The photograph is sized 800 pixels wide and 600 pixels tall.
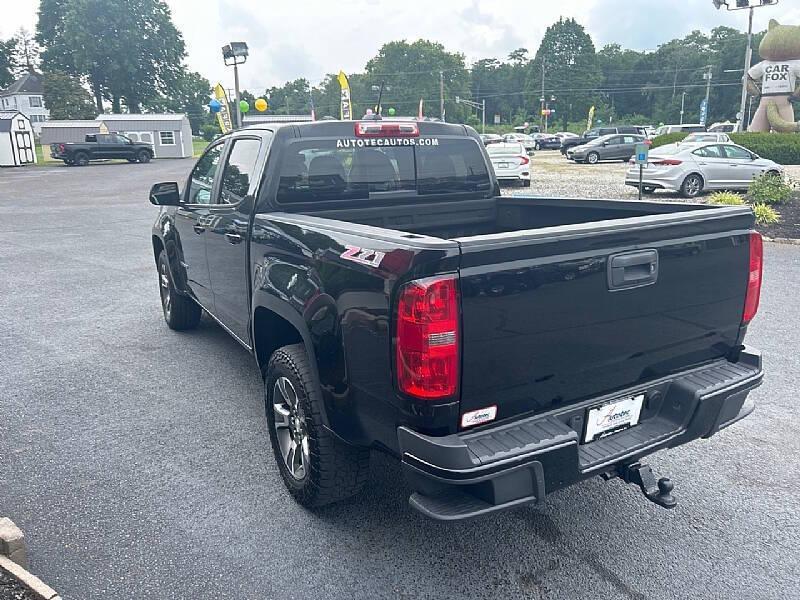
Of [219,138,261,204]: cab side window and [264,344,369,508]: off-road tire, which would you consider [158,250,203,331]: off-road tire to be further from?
[264,344,369,508]: off-road tire

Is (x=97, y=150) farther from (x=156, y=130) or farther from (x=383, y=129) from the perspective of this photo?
(x=383, y=129)

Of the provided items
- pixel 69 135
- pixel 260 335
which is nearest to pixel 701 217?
pixel 260 335


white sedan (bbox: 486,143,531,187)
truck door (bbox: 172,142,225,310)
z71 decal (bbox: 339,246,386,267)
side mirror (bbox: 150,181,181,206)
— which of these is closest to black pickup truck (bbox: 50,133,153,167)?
white sedan (bbox: 486,143,531,187)

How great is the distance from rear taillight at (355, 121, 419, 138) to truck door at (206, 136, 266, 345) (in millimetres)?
621

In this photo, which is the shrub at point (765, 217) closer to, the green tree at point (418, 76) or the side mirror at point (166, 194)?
the side mirror at point (166, 194)

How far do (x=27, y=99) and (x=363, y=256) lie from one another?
90966 millimetres

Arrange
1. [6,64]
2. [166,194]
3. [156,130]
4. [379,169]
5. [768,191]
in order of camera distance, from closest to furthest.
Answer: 1. [379,169]
2. [166,194]
3. [768,191]
4. [156,130]
5. [6,64]

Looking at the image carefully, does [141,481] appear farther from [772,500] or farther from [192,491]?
[772,500]

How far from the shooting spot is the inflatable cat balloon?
2767cm

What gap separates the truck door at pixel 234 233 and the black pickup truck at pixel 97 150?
3760 cm

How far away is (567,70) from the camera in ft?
342

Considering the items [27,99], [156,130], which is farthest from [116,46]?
[156,130]

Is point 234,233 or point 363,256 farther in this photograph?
point 234,233

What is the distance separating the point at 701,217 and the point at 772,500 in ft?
5.36
